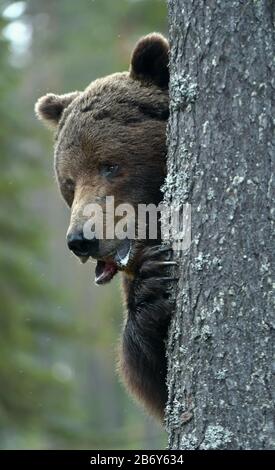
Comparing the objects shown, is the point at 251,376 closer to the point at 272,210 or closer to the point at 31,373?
the point at 272,210

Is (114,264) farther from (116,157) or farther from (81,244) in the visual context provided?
(116,157)

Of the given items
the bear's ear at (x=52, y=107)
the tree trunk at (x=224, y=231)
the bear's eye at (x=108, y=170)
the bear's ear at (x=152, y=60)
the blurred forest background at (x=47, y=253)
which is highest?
the blurred forest background at (x=47, y=253)

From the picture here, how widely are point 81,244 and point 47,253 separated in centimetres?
1212

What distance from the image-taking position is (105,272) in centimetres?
525

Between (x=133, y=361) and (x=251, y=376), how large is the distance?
1.22m

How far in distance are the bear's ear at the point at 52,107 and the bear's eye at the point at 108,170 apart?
2.86 feet

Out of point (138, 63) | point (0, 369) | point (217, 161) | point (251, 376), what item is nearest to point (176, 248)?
point (217, 161)

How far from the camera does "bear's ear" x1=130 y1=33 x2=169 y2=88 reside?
17.7 feet

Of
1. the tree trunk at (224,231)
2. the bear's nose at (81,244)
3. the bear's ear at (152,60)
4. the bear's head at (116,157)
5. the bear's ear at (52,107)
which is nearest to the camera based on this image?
the tree trunk at (224,231)

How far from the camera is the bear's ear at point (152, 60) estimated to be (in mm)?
5402

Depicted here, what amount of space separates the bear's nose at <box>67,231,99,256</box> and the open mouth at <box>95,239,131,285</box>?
0.15 m

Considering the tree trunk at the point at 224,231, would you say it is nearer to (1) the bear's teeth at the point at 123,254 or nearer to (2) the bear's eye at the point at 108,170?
(1) the bear's teeth at the point at 123,254

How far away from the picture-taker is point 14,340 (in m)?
12.8

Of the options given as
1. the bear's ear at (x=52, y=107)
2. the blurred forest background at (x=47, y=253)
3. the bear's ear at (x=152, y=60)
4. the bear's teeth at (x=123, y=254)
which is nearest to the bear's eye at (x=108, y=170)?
the bear's teeth at (x=123, y=254)
